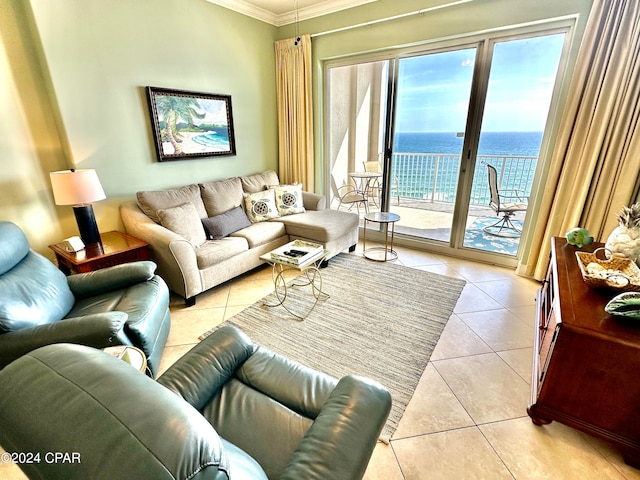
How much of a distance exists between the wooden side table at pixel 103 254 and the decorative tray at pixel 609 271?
3.06m

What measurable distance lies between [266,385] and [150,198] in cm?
230

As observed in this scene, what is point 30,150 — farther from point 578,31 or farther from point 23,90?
point 578,31

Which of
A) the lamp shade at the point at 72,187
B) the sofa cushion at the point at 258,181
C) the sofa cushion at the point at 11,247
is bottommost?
the sofa cushion at the point at 11,247

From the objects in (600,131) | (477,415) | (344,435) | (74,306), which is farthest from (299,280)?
(600,131)

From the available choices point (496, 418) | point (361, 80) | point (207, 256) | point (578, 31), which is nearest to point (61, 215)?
point (207, 256)

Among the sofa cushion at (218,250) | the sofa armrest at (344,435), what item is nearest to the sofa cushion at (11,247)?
the sofa cushion at (218,250)

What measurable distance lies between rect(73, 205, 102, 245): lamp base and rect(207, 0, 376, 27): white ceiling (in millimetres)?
2582

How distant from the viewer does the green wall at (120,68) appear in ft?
7.51

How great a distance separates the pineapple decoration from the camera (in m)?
1.67

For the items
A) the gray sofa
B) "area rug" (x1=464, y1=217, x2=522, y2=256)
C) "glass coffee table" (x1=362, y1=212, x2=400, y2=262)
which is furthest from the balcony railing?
the gray sofa

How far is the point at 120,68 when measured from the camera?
2.69m

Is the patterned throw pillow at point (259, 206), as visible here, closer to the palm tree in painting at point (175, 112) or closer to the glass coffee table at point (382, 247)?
the palm tree in painting at point (175, 112)

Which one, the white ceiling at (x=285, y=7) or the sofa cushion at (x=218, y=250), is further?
the white ceiling at (x=285, y=7)

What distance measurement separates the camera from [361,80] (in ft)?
15.3
